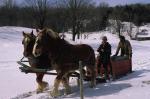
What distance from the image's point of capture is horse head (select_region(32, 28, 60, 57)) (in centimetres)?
1167

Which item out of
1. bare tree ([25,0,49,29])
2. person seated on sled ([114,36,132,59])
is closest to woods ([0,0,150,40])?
bare tree ([25,0,49,29])

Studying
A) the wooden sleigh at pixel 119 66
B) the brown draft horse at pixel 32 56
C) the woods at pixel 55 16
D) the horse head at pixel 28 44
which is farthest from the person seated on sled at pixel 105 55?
the woods at pixel 55 16

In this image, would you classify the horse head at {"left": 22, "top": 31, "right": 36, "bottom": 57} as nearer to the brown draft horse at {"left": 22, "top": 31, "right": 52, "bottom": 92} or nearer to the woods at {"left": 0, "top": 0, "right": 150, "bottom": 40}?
the brown draft horse at {"left": 22, "top": 31, "right": 52, "bottom": 92}

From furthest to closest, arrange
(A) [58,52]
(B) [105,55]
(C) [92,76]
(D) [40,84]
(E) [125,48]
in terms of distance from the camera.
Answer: (E) [125,48] → (B) [105,55] → (C) [92,76] → (D) [40,84] → (A) [58,52]

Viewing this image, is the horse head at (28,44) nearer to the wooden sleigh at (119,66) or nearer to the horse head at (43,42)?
the horse head at (43,42)

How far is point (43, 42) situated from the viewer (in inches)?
462

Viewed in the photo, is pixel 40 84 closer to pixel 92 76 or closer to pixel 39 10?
pixel 92 76

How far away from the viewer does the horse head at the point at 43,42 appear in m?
11.7

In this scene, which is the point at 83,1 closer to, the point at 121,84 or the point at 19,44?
the point at 19,44

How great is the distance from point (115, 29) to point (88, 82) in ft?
247

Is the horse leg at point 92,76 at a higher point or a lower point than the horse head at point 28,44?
lower

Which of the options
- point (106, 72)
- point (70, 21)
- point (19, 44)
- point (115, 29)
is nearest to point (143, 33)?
point (115, 29)

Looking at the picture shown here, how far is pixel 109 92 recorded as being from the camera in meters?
12.0

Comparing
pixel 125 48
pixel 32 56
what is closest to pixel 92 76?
pixel 32 56
